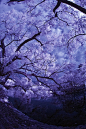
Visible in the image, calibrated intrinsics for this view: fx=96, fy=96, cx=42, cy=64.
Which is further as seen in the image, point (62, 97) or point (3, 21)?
point (3, 21)

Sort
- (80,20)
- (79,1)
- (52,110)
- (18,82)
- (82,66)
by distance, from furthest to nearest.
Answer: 1. (82,66)
2. (18,82)
3. (52,110)
4. (80,20)
5. (79,1)

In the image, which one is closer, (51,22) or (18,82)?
(18,82)

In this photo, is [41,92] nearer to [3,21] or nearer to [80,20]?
[80,20]

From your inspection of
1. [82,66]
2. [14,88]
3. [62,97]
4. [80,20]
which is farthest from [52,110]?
[80,20]

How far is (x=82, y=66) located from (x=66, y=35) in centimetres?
198

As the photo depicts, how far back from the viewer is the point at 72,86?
5.18m

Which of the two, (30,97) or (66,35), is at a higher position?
(66,35)

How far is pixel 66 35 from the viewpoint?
5.26 metres

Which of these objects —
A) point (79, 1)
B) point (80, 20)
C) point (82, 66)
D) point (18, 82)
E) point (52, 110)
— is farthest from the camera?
point (82, 66)

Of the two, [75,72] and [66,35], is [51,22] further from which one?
[75,72]

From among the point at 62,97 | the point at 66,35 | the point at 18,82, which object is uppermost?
the point at 66,35

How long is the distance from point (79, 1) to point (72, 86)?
388 centimetres

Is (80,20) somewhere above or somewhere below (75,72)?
above

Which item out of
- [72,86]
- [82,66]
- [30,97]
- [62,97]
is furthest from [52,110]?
[82,66]
